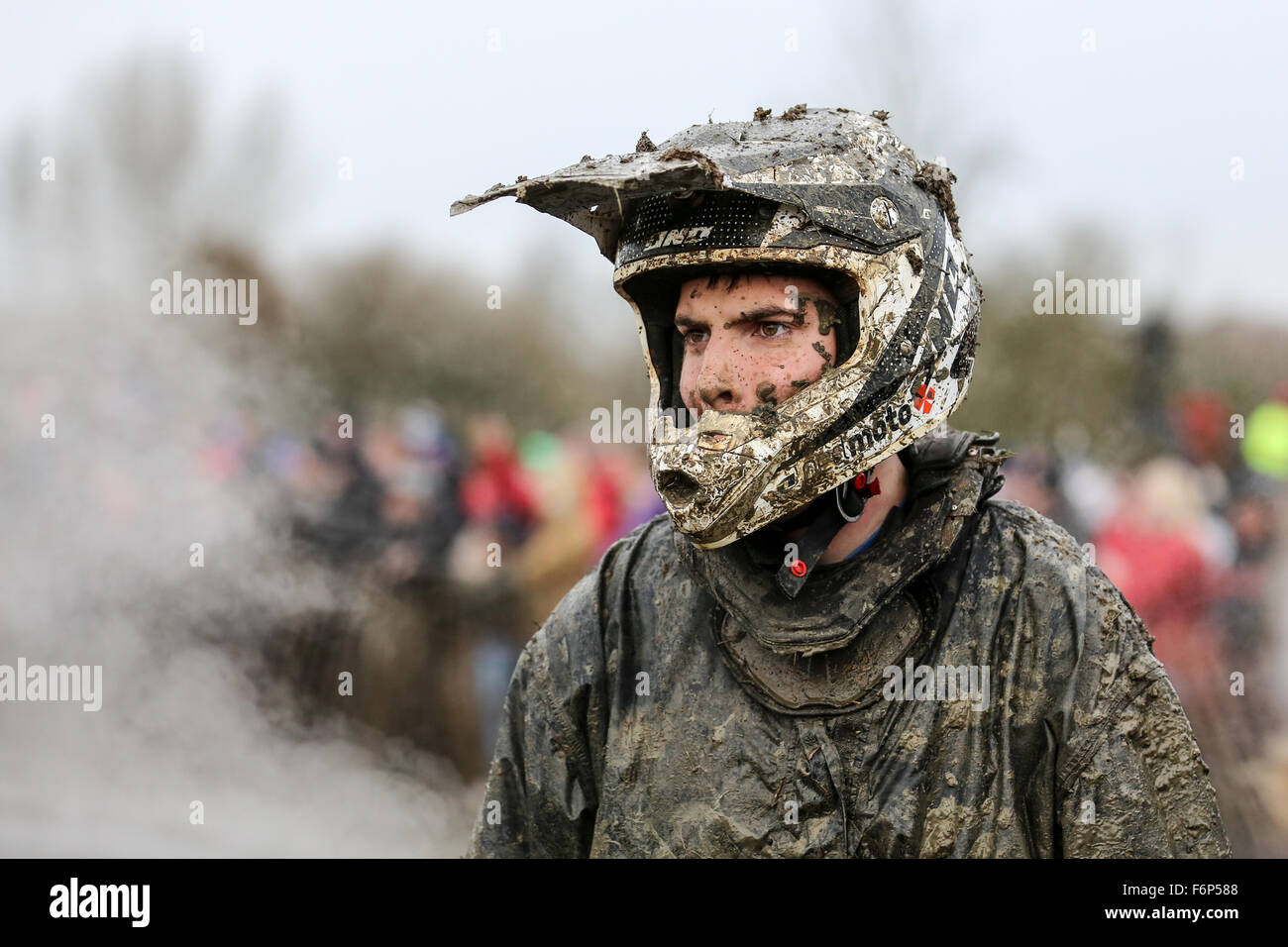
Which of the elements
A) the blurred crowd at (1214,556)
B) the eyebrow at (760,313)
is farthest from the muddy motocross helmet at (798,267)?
the blurred crowd at (1214,556)

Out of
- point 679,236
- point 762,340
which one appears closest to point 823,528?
point 762,340

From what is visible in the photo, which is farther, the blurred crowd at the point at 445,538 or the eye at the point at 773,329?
the blurred crowd at the point at 445,538

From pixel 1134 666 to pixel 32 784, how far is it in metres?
11.3

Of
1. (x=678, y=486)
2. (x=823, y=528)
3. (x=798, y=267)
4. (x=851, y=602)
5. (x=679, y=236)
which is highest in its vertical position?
(x=679, y=236)

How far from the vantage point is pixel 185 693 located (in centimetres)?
1220

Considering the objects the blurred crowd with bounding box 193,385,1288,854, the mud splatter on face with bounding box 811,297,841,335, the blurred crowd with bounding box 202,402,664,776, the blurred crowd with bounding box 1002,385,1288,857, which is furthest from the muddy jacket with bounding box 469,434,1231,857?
the blurred crowd with bounding box 1002,385,1288,857

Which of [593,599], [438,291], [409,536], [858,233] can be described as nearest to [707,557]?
[593,599]

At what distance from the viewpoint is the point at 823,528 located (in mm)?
4074

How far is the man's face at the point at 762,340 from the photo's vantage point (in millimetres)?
3949

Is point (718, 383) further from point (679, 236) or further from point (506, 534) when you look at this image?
point (506, 534)

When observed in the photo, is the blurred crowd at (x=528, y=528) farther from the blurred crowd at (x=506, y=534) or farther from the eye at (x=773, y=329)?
the eye at (x=773, y=329)

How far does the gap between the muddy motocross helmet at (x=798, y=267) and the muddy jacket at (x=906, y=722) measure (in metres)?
0.32

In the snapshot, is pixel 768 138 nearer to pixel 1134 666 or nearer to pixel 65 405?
pixel 1134 666

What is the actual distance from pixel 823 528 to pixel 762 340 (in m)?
0.57
